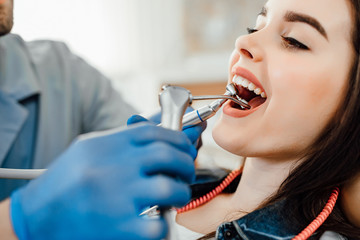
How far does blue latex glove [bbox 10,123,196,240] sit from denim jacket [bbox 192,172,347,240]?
0.26m

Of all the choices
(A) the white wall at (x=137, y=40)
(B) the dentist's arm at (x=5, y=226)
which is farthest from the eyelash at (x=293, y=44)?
(A) the white wall at (x=137, y=40)

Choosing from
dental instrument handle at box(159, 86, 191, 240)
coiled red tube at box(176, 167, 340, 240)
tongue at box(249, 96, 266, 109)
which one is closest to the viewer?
dental instrument handle at box(159, 86, 191, 240)

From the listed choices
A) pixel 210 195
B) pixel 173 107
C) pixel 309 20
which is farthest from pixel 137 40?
pixel 173 107

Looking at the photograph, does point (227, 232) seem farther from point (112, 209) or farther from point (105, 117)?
point (105, 117)

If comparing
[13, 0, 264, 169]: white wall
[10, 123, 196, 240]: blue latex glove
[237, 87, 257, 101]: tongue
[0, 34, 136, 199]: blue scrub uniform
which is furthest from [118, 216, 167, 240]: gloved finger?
[13, 0, 264, 169]: white wall

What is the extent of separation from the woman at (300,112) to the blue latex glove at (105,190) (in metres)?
0.27

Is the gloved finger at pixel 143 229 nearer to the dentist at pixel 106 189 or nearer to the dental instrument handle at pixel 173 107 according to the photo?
the dentist at pixel 106 189

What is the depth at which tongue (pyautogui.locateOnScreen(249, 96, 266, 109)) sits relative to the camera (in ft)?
2.32

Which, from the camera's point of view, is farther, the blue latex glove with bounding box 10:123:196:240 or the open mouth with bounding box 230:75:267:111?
the open mouth with bounding box 230:75:267:111

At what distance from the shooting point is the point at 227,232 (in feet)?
2.12

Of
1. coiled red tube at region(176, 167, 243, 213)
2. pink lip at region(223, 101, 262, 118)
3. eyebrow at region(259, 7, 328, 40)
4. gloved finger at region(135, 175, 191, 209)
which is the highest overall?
eyebrow at region(259, 7, 328, 40)

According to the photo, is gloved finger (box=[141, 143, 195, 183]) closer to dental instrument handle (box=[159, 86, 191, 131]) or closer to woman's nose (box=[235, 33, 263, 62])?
dental instrument handle (box=[159, 86, 191, 131])

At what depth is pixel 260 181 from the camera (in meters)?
0.74

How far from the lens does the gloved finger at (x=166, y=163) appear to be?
1.32 feet
